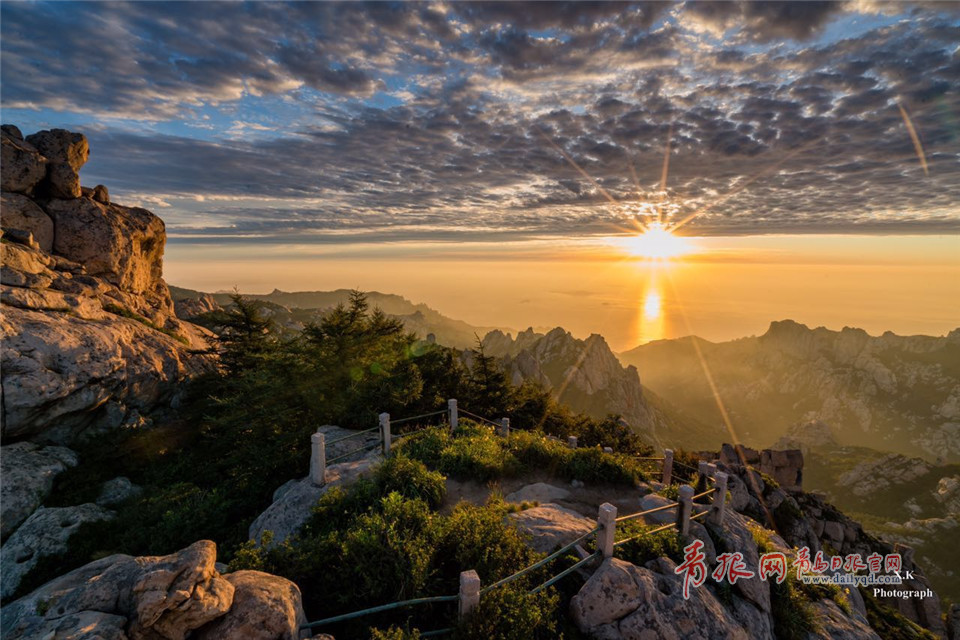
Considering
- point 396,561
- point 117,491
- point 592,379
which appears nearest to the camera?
point 396,561

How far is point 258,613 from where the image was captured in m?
6.05

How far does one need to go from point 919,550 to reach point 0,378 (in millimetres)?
137052

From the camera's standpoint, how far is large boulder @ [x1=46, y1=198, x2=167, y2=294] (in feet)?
91.7

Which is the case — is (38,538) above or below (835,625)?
below

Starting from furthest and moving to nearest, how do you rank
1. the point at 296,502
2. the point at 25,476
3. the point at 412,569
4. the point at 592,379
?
the point at 592,379 < the point at 25,476 < the point at 296,502 < the point at 412,569

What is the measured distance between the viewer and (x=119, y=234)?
30156 mm

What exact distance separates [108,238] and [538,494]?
35.2 m

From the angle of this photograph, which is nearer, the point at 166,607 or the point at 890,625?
the point at 166,607

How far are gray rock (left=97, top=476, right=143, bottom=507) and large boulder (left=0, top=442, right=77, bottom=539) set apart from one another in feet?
5.93

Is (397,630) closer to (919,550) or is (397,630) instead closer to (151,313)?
(151,313)

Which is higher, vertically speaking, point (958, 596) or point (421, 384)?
point (421, 384)

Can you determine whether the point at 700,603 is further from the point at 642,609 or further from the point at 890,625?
the point at 890,625

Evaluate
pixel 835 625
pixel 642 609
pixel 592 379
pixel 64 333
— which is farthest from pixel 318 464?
pixel 592 379

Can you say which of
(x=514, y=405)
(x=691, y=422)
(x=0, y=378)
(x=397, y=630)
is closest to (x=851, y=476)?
(x=691, y=422)
